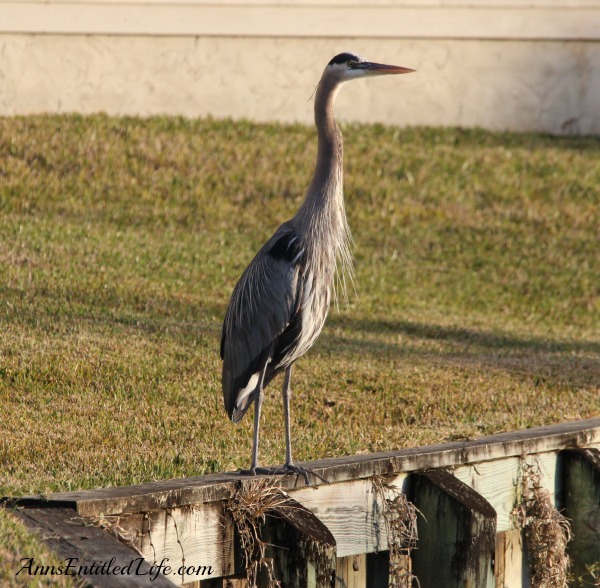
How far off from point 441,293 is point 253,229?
7.98ft

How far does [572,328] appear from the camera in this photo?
10492mm

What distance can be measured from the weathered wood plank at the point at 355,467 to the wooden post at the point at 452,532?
126 millimetres

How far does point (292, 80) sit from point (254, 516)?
36.0 feet

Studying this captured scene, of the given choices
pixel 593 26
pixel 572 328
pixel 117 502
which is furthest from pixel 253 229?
pixel 117 502

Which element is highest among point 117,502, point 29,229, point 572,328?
point 29,229

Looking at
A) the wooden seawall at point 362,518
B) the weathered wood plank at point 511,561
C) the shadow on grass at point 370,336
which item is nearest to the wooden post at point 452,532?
the wooden seawall at point 362,518

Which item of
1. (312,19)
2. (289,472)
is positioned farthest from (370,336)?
(312,19)

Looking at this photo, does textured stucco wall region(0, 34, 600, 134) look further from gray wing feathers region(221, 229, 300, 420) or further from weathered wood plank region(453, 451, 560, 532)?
weathered wood plank region(453, 451, 560, 532)

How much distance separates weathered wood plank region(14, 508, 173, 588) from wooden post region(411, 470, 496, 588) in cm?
169

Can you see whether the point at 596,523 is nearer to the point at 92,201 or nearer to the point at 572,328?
the point at 572,328

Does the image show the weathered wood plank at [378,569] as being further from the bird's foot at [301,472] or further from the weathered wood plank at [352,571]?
the bird's foot at [301,472]

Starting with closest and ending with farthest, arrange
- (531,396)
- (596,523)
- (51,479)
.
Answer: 1. (51,479)
2. (596,523)
3. (531,396)

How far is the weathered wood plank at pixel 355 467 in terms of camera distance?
4.22 meters

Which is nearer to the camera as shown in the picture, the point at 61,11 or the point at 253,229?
the point at 253,229
